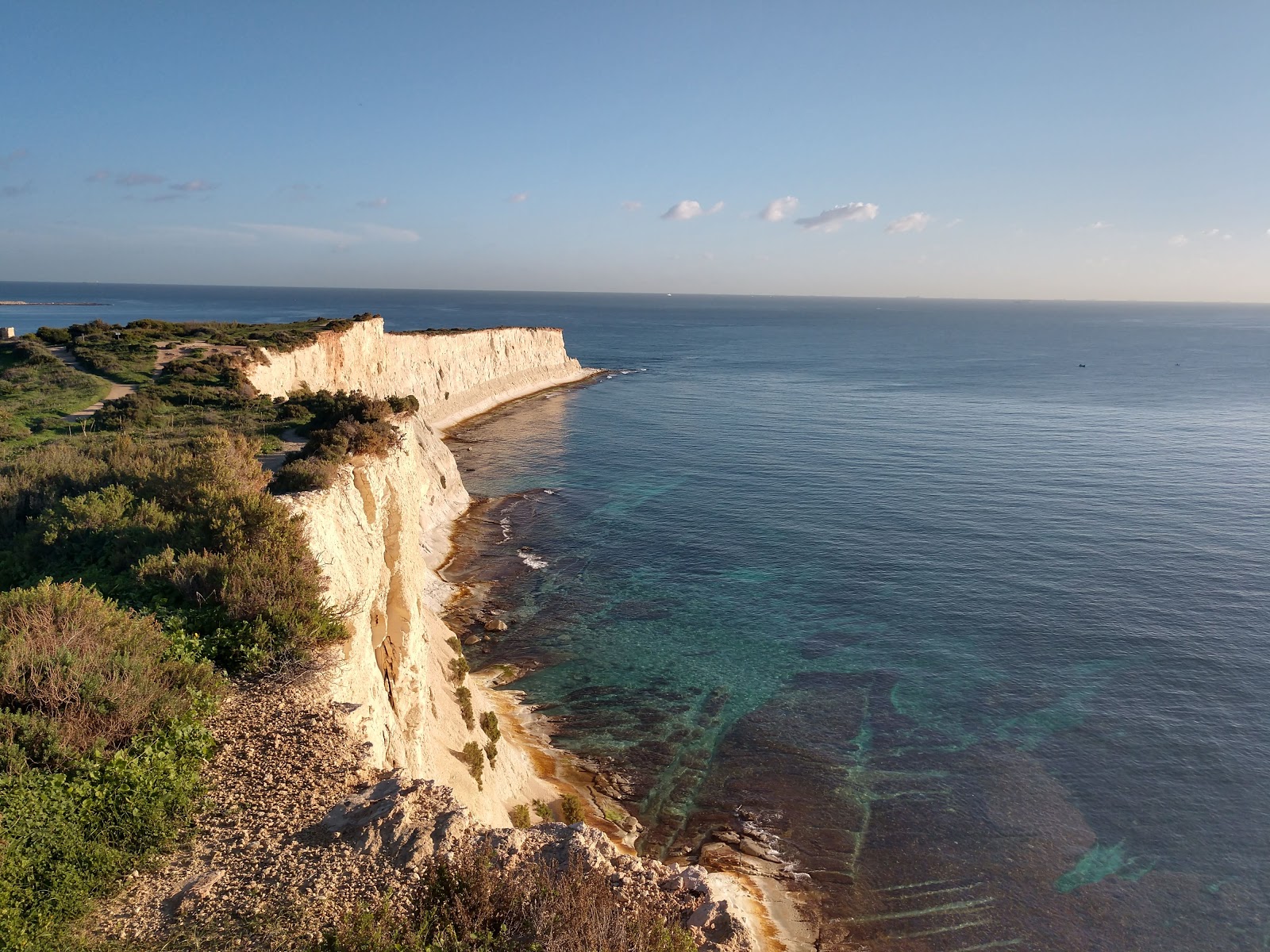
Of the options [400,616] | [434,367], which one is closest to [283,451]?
[400,616]

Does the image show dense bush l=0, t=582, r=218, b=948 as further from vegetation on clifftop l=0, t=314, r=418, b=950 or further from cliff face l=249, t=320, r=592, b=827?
cliff face l=249, t=320, r=592, b=827

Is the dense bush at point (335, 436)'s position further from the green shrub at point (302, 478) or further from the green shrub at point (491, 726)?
the green shrub at point (491, 726)

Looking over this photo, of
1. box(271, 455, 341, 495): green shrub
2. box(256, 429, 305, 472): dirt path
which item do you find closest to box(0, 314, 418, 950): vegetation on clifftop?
box(271, 455, 341, 495): green shrub

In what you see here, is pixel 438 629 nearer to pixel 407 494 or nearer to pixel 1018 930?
pixel 407 494

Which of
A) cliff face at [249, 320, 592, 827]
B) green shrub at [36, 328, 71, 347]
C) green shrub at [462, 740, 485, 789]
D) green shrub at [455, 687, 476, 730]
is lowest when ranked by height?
green shrub at [455, 687, 476, 730]

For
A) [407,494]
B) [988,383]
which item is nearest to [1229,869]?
[407,494]

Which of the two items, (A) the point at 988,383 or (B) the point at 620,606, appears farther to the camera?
(A) the point at 988,383

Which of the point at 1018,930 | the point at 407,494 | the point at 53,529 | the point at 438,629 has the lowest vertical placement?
the point at 1018,930

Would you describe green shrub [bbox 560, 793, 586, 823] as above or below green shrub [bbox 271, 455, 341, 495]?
below
